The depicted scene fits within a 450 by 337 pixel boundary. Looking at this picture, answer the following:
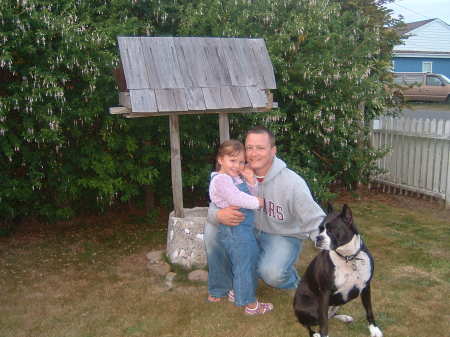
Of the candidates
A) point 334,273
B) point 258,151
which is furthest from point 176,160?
point 334,273

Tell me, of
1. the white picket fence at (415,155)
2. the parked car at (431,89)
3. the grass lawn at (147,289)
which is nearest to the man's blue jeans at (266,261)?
the grass lawn at (147,289)

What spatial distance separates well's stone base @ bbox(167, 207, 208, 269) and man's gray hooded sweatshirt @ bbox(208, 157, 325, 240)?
2.83 ft

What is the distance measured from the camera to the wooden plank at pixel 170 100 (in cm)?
459

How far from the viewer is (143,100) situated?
4.55 meters

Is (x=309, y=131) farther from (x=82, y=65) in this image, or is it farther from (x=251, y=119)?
(x=82, y=65)

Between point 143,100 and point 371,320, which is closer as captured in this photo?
point 371,320

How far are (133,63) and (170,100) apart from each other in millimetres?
539

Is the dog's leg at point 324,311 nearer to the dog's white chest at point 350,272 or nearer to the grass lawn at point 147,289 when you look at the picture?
the dog's white chest at point 350,272

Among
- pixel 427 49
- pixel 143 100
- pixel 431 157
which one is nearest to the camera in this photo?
pixel 143 100

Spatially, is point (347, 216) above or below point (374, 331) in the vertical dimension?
above

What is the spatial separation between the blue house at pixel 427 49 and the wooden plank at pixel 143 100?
32.5 m

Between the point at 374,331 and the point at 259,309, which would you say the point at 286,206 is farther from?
the point at 374,331

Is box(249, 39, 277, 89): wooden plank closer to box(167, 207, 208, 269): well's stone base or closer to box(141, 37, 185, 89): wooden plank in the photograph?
box(141, 37, 185, 89): wooden plank

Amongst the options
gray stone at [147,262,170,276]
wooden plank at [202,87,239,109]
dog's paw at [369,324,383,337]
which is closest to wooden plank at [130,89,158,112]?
wooden plank at [202,87,239,109]
